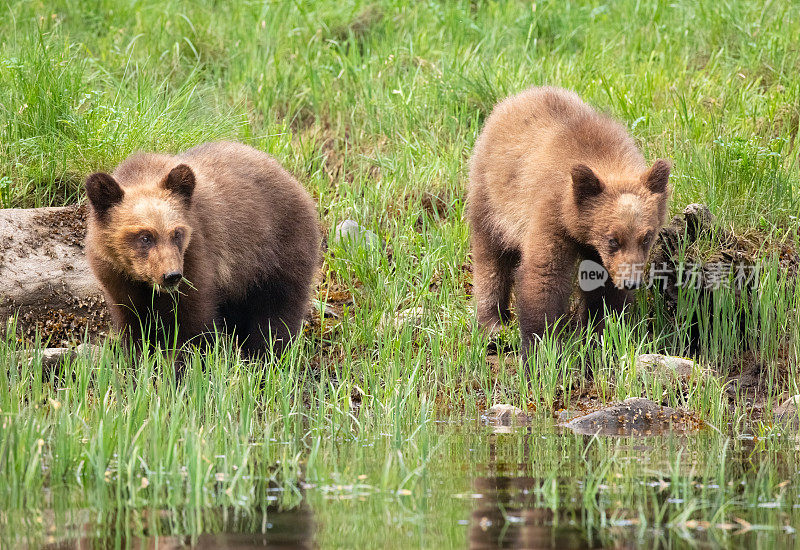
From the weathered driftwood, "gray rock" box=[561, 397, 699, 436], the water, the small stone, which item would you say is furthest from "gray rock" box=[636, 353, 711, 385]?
the weathered driftwood

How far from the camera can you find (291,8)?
1312 cm

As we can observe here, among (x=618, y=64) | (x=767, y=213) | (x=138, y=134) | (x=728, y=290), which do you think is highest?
(x=618, y=64)

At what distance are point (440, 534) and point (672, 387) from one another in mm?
3392

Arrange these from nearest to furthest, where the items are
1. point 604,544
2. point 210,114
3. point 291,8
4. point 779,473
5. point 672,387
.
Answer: point 604,544 < point 779,473 < point 672,387 < point 210,114 < point 291,8

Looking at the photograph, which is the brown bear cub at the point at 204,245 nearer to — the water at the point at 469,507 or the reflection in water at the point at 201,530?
the water at the point at 469,507

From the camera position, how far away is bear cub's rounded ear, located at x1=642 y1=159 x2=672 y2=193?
Answer: 729 cm

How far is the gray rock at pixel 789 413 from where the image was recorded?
628 cm

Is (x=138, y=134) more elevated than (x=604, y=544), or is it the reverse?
(x=138, y=134)

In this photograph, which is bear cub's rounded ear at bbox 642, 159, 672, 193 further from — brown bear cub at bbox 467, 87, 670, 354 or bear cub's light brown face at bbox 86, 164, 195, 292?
→ bear cub's light brown face at bbox 86, 164, 195, 292

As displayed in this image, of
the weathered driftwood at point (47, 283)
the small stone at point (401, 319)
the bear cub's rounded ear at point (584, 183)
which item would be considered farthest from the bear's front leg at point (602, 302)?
the weathered driftwood at point (47, 283)

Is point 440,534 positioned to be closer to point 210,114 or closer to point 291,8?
point 210,114

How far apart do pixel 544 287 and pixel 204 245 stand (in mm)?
2357

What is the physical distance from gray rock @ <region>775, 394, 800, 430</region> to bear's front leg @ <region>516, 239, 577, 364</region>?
159 centimetres

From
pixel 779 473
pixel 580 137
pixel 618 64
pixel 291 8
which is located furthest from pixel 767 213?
pixel 291 8
